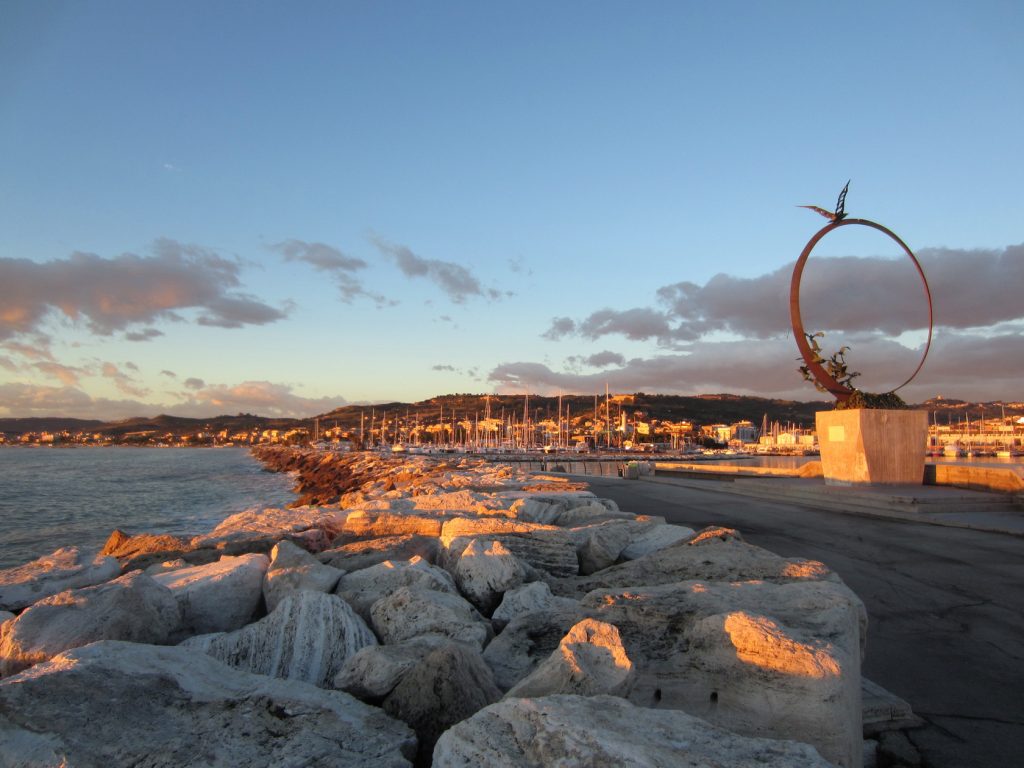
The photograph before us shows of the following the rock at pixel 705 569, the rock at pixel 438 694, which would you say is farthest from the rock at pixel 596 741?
the rock at pixel 705 569

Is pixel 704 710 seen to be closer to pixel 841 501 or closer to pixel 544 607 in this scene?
pixel 544 607

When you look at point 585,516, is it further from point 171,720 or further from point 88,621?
point 171,720

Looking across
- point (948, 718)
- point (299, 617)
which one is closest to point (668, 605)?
point (948, 718)

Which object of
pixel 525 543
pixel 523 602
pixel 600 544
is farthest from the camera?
pixel 600 544

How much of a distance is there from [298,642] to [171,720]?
1.40 metres

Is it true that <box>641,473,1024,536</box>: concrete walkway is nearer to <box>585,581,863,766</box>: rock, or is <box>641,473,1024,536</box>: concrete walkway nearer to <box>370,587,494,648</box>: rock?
<box>585,581,863,766</box>: rock

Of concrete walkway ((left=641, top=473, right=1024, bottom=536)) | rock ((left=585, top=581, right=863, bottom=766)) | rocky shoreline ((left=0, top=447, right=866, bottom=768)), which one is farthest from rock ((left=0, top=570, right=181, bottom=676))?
concrete walkway ((left=641, top=473, right=1024, bottom=536))

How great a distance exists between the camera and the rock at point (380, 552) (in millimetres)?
6121

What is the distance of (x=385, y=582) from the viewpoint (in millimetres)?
5035

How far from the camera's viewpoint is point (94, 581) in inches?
253

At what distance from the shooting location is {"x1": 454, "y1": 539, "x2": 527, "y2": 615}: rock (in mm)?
5008

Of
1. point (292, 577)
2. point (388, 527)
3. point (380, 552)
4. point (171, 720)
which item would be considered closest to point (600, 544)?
point (380, 552)

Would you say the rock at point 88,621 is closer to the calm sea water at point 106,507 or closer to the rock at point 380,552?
the rock at point 380,552

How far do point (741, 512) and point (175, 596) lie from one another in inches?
443
